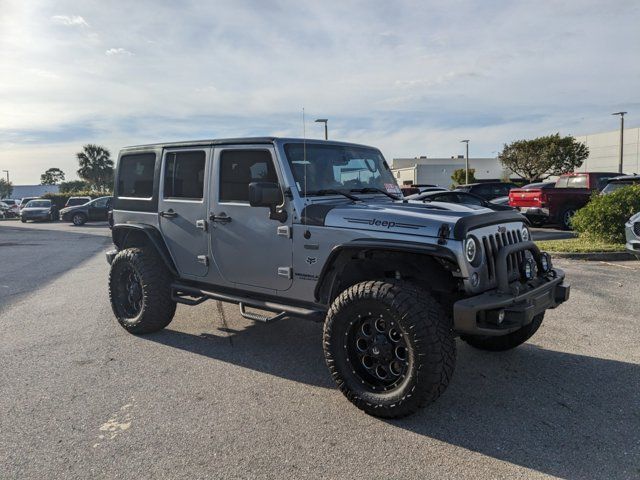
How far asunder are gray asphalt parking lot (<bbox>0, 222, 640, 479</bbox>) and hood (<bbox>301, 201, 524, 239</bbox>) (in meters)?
1.28

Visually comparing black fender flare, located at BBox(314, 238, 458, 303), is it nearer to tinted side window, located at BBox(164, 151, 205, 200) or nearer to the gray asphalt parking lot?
the gray asphalt parking lot

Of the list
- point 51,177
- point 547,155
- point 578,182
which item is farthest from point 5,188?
point 578,182

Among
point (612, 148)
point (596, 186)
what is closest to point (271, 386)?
point (596, 186)

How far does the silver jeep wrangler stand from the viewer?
3258 mm

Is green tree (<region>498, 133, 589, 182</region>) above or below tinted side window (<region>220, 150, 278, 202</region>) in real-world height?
above

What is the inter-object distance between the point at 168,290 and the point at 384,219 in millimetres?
2632

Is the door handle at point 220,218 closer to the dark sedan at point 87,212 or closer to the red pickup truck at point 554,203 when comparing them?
the red pickup truck at point 554,203

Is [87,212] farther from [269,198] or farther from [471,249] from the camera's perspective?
[471,249]

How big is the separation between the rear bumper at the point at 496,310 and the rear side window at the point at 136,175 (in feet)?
11.6

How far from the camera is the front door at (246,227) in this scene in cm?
411

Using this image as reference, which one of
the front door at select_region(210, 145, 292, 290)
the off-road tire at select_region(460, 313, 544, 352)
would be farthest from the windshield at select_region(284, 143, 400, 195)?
the off-road tire at select_region(460, 313, 544, 352)

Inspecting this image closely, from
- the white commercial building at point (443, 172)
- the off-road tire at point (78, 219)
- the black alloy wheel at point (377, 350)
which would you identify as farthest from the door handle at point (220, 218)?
the white commercial building at point (443, 172)

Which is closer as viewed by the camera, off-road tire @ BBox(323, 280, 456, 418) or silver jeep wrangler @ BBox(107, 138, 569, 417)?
off-road tire @ BBox(323, 280, 456, 418)

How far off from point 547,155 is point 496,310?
156 ft
